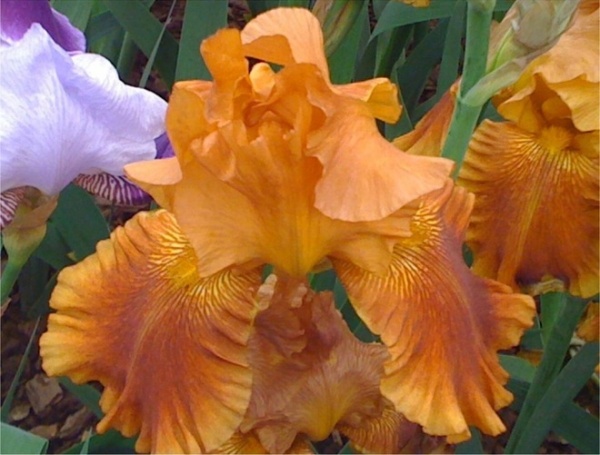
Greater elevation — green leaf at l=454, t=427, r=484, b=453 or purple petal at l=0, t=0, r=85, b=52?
purple petal at l=0, t=0, r=85, b=52

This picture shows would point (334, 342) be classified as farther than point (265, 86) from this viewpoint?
Yes

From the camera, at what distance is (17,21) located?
0.69 m

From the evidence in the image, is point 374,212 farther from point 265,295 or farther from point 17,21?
point 17,21

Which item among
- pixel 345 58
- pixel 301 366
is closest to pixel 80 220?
pixel 345 58

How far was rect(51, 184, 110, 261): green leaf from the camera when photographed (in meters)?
1.09

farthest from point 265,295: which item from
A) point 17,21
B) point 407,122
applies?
point 407,122

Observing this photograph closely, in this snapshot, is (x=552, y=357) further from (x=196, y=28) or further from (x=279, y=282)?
(x=196, y=28)

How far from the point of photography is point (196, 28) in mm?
1026

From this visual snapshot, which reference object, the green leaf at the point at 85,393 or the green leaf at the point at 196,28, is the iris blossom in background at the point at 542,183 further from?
the green leaf at the point at 85,393

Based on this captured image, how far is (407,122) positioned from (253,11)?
39 centimetres

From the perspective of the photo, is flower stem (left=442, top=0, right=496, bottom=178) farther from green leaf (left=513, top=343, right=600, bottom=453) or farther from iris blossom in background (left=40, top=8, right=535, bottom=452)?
green leaf (left=513, top=343, right=600, bottom=453)

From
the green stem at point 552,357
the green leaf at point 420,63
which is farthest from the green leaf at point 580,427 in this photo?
the green leaf at point 420,63

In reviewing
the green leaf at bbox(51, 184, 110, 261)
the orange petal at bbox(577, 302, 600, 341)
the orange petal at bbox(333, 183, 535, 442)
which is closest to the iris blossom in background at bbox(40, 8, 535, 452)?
the orange petal at bbox(333, 183, 535, 442)

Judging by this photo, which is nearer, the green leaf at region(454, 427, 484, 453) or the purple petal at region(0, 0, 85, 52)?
the purple petal at region(0, 0, 85, 52)
